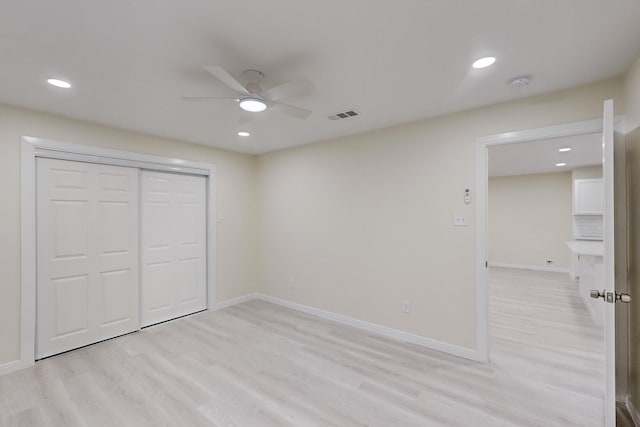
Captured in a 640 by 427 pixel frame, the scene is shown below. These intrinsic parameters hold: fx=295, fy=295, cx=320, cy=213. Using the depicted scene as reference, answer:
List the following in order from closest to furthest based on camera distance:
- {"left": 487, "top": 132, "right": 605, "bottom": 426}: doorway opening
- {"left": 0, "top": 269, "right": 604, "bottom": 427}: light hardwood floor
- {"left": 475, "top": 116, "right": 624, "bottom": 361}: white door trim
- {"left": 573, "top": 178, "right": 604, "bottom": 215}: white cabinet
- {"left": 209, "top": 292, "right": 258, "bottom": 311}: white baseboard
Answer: {"left": 0, "top": 269, "right": 604, "bottom": 427}: light hardwood floor
{"left": 487, "top": 132, "right": 605, "bottom": 426}: doorway opening
{"left": 475, "top": 116, "right": 624, "bottom": 361}: white door trim
{"left": 209, "top": 292, "right": 258, "bottom": 311}: white baseboard
{"left": 573, "top": 178, "right": 604, "bottom": 215}: white cabinet

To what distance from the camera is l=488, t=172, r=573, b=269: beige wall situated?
23.8 feet

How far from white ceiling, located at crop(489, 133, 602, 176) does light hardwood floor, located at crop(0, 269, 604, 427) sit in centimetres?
253

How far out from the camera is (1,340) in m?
2.68

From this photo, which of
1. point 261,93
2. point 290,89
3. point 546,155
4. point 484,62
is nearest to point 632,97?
point 484,62

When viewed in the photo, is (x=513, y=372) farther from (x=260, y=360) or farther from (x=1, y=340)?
(x=1, y=340)

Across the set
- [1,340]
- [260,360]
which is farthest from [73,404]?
[260,360]

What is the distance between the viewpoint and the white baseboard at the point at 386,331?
2943 millimetres

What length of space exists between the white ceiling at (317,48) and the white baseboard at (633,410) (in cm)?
238

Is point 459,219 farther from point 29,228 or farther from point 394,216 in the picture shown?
point 29,228

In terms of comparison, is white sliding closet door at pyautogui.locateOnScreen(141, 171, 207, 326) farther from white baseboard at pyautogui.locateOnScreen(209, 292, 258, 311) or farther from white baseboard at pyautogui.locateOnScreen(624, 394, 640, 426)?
white baseboard at pyautogui.locateOnScreen(624, 394, 640, 426)

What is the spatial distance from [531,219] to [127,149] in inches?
349

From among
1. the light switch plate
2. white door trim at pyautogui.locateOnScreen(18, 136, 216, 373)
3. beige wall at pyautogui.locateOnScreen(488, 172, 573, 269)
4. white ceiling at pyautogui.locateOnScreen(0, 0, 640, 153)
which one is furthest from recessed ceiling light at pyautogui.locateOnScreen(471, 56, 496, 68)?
beige wall at pyautogui.locateOnScreen(488, 172, 573, 269)

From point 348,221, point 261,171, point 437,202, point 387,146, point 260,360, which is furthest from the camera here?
point 261,171

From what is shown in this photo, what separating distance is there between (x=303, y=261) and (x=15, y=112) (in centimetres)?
350
